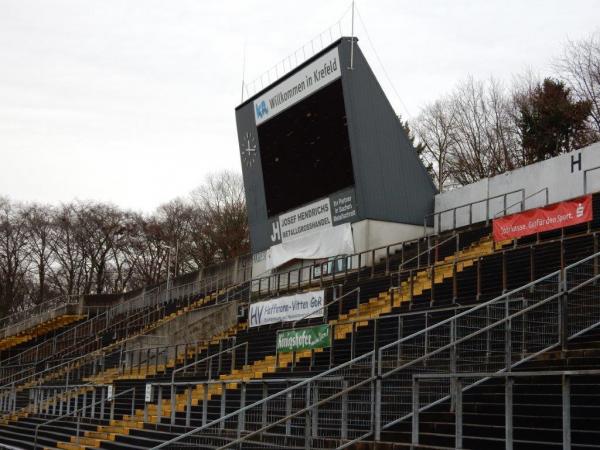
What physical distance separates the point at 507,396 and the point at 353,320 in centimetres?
886

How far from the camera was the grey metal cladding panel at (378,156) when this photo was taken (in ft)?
104

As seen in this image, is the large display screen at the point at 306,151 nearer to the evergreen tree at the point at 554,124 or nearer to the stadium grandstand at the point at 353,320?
the stadium grandstand at the point at 353,320

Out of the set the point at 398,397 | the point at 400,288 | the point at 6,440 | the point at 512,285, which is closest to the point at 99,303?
the point at 6,440

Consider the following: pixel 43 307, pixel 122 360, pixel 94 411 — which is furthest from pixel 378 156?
pixel 43 307

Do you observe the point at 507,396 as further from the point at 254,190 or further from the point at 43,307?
the point at 43,307

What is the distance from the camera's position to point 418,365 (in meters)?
12.6

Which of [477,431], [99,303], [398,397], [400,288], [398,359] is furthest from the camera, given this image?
[99,303]

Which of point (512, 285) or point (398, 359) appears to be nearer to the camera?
point (398, 359)

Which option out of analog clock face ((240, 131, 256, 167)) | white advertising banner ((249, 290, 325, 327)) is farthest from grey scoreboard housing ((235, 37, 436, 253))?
white advertising banner ((249, 290, 325, 327))

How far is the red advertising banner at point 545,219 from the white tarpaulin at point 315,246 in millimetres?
8458

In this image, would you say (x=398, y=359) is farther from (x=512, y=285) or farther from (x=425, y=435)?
(x=512, y=285)

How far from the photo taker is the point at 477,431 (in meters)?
10.5

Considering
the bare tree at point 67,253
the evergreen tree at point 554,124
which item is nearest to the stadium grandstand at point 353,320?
the evergreen tree at point 554,124

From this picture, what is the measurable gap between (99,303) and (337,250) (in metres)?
23.6
